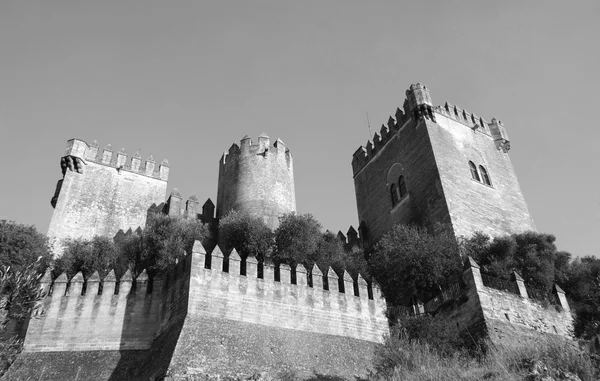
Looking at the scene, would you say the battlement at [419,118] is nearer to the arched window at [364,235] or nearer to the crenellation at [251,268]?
the arched window at [364,235]

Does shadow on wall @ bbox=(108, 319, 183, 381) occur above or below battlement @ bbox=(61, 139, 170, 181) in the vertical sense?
below

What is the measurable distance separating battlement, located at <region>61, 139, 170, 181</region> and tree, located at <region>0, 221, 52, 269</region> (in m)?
6.54

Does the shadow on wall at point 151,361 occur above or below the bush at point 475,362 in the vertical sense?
above

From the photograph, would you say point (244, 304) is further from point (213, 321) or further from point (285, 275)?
point (285, 275)

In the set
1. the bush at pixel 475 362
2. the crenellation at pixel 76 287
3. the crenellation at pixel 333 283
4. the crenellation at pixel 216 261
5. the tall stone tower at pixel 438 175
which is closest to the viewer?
the bush at pixel 475 362

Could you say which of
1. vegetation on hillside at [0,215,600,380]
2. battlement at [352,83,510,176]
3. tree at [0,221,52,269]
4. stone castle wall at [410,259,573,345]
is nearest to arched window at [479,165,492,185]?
battlement at [352,83,510,176]

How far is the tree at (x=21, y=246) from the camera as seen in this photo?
21.0 m

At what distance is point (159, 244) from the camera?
72.9 ft

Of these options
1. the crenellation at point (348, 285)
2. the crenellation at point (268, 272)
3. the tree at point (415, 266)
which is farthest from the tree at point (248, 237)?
the tree at point (415, 266)

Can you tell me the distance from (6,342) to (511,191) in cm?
2364

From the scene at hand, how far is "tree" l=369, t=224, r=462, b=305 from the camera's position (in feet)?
69.1

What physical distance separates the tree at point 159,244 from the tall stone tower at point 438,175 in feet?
34.8

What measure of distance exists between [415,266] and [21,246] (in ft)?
48.0

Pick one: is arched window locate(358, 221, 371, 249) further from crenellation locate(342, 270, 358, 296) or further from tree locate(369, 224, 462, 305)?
crenellation locate(342, 270, 358, 296)
